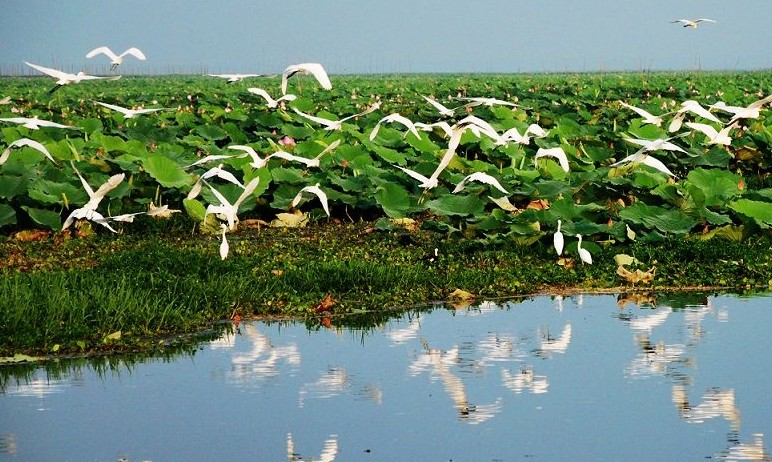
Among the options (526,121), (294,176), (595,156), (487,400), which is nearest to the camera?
(487,400)

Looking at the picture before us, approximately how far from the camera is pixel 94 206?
1012cm

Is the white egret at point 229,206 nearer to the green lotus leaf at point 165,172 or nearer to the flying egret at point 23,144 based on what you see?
the green lotus leaf at point 165,172

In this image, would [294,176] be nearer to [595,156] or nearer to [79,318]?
[595,156]

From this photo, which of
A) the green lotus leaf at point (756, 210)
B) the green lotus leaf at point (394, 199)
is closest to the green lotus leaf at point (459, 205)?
the green lotus leaf at point (394, 199)

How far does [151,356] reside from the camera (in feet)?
21.7

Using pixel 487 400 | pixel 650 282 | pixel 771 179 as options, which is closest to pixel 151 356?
pixel 487 400

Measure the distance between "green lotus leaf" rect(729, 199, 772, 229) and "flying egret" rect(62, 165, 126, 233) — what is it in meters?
5.03

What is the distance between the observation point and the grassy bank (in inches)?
277

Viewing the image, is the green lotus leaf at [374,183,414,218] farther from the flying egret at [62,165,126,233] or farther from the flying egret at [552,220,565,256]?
the flying egret at [62,165,126,233]

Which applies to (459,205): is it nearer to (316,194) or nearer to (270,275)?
(316,194)

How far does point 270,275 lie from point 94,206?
90.6 inches

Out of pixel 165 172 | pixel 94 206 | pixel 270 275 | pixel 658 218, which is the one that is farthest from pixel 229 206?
pixel 658 218

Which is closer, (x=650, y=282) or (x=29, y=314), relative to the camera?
(x=29, y=314)

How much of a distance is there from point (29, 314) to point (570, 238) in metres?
4.26
